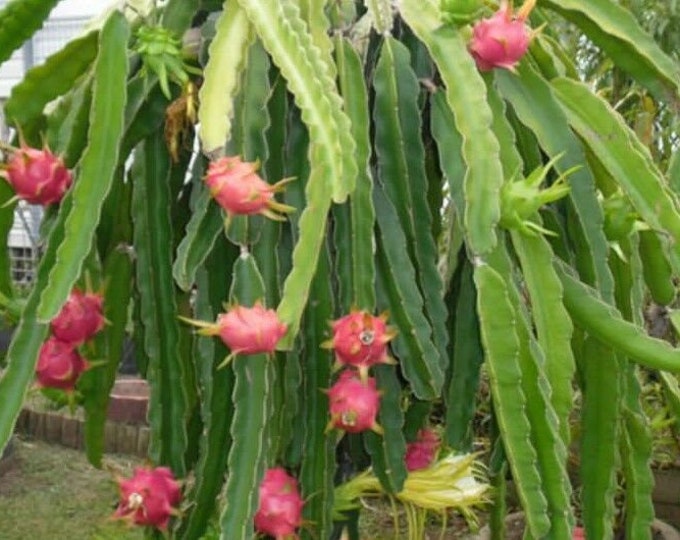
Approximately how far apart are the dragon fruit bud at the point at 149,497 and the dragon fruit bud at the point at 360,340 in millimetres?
207

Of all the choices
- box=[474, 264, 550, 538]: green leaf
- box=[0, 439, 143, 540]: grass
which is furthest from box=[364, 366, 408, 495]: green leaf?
box=[0, 439, 143, 540]: grass

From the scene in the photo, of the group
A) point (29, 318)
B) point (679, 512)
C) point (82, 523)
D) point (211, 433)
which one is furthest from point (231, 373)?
point (82, 523)

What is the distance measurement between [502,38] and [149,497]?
0.52 meters

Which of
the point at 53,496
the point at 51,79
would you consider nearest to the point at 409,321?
the point at 51,79

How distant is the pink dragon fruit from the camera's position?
2.77ft

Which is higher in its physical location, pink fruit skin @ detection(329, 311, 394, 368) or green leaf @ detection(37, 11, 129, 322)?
green leaf @ detection(37, 11, 129, 322)

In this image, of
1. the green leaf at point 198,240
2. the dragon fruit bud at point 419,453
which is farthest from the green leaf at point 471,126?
the dragon fruit bud at point 419,453

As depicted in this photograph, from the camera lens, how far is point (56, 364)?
97 centimetres

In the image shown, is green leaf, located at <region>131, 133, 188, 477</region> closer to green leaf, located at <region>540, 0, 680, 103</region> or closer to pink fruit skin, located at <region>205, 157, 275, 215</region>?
pink fruit skin, located at <region>205, 157, 275, 215</region>

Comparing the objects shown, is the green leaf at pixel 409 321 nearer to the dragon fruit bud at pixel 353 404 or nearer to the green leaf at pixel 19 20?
the dragon fruit bud at pixel 353 404

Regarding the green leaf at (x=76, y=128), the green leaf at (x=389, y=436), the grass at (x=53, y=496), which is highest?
the green leaf at (x=76, y=128)

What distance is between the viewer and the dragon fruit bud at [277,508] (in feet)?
3.05

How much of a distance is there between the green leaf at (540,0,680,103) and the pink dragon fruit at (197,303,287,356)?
481 mm

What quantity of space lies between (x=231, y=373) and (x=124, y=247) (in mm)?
213
